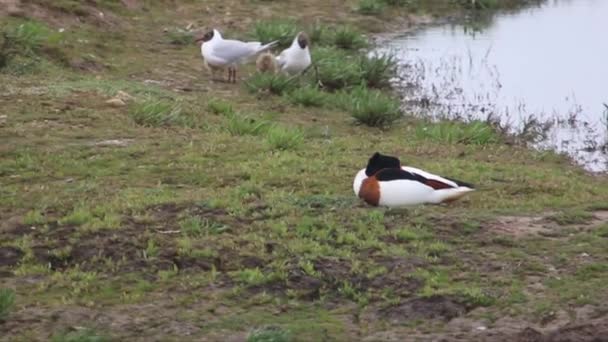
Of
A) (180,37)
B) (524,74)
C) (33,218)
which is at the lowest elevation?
(524,74)

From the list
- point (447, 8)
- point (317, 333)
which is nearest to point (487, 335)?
point (317, 333)

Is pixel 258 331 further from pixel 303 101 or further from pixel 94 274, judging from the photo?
pixel 303 101

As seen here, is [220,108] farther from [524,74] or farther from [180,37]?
[524,74]

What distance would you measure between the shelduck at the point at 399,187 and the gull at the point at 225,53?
589 cm

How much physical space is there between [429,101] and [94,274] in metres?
8.32

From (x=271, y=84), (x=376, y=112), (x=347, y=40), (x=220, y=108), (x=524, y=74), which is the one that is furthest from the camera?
(x=347, y=40)

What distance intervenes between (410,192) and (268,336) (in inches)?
97.5

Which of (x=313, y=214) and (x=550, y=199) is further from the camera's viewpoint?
(x=550, y=199)

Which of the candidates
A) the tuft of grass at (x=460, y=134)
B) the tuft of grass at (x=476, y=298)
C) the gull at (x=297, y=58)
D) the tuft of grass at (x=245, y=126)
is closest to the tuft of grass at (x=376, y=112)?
the tuft of grass at (x=460, y=134)

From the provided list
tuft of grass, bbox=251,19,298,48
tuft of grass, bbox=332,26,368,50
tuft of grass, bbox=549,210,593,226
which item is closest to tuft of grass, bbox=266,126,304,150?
tuft of grass, bbox=549,210,593,226

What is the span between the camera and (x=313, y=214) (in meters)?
7.50

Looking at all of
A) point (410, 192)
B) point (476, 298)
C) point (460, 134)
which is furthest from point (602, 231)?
point (460, 134)

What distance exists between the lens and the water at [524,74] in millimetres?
12953

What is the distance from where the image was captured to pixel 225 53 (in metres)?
13.6
